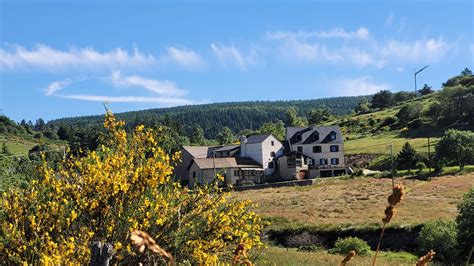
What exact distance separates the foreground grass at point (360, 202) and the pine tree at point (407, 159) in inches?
504

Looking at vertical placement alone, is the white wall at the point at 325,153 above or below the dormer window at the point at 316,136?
below

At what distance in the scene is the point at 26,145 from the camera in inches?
4963

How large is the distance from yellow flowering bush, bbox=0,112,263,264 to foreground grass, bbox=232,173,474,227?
28539 millimetres

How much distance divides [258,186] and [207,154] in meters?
24.3

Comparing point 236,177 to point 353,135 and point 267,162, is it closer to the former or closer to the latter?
point 267,162

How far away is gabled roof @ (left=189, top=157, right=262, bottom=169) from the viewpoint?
247 feet

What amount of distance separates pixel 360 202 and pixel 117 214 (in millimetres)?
41235

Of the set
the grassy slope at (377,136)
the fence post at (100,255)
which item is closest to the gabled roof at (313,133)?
the grassy slope at (377,136)

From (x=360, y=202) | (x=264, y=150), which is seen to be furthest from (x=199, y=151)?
(x=360, y=202)

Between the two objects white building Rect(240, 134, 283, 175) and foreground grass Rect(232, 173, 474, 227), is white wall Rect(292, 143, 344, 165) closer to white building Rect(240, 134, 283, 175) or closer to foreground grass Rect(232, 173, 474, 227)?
white building Rect(240, 134, 283, 175)

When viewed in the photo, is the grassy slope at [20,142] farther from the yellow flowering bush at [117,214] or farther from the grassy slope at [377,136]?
the yellow flowering bush at [117,214]

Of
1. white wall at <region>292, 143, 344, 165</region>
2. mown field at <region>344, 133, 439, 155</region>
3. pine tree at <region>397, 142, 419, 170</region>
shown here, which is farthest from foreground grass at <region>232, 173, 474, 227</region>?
mown field at <region>344, 133, 439, 155</region>

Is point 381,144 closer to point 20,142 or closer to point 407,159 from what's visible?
point 407,159

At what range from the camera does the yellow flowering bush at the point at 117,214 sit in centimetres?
711
